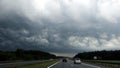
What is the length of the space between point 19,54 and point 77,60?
79.8m

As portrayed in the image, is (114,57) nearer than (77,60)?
No

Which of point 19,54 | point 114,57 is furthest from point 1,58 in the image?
point 114,57

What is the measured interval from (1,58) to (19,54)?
5211 cm

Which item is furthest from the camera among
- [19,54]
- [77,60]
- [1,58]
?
[19,54]

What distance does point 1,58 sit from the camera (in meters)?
93.4

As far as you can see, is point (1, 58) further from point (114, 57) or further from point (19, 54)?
point (114, 57)

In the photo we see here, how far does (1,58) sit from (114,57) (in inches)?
3198

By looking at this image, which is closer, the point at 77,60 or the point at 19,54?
the point at 77,60

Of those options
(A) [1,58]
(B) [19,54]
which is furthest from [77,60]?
(B) [19,54]

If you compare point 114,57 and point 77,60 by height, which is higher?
point 114,57

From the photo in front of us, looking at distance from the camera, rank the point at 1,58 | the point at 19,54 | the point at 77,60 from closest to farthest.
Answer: the point at 77,60 → the point at 1,58 → the point at 19,54

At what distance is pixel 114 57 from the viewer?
151625mm

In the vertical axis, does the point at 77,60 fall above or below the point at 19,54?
below

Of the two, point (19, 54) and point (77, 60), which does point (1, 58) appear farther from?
point (19, 54)
